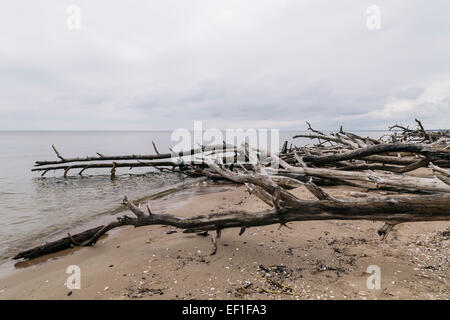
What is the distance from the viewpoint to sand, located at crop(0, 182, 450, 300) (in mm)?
3035

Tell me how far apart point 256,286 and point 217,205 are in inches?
208

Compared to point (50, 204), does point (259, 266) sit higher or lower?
higher

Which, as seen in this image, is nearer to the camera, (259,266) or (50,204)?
(259,266)

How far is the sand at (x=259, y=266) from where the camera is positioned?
3.04m

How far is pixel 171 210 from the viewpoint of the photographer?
8.38 m

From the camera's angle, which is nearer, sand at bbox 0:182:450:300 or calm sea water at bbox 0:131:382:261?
sand at bbox 0:182:450:300

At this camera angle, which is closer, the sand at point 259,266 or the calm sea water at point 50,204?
the sand at point 259,266

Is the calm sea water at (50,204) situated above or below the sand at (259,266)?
below

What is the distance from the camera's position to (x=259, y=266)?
144 inches
